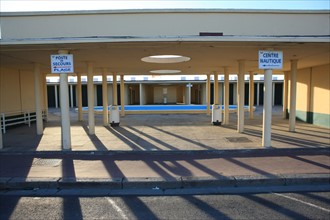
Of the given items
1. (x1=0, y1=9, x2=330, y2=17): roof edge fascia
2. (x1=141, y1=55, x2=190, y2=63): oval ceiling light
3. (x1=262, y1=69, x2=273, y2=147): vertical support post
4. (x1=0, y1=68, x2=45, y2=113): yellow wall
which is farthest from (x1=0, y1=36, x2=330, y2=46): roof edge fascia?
(x1=0, y1=68, x2=45, y2=113): yellow wall

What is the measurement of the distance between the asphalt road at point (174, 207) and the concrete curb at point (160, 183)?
0.44 meters

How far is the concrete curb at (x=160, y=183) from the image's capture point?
490 cm

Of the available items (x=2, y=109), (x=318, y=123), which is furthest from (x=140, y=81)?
(x=318, y=123)

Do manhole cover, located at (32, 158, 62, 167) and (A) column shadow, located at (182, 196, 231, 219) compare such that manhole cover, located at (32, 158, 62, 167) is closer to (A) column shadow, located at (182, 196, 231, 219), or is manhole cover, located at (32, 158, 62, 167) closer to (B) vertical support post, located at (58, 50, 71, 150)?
(B) vertical support post, located at (58, 50, 71, 150)

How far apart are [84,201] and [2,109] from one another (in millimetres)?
10613

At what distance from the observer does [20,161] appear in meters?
6.39

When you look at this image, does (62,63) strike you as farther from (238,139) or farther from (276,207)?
(276,207)

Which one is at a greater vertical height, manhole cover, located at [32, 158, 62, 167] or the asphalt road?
manhole cover, located at [32, 158, 62, 167]

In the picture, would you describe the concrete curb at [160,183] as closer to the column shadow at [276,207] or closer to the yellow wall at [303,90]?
the column shadow at [276,207]

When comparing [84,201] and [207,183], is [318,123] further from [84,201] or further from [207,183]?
[84,201]

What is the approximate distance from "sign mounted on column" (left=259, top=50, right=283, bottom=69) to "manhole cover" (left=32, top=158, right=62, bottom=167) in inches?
262

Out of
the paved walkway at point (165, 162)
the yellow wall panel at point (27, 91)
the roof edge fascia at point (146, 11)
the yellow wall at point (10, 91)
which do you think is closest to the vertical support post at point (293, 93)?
the paved walkway at point (165, 162)

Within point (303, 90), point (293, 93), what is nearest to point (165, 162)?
point (293, 93)

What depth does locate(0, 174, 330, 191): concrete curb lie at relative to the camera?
16.1 feet
